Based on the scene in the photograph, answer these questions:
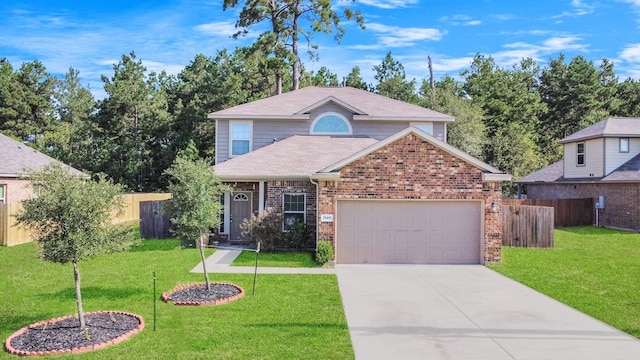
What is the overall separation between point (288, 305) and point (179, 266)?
5.67 m

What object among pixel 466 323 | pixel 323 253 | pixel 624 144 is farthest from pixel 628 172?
pixel 466 323

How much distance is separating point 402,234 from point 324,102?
27.9 ft

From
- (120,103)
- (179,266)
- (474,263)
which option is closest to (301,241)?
(179,266)

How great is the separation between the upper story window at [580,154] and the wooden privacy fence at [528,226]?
11.7 metres

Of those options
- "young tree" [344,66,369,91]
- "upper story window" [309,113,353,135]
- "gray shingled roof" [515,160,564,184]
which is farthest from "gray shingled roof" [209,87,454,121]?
"young tree" [344,66,369,91]

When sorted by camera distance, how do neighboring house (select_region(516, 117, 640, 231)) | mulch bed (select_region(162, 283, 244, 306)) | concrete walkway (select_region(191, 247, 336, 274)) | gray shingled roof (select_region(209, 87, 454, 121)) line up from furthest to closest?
neighboring house (select_region(516, 117, 640, 231)), gray shingled roof (select_region(209, 87, 454, 121)), concrete walkway (select_region(191, 247, 336, 274)), mulch bed (select_region(162, 283, 244, 306))

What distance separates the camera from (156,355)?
24.2ft

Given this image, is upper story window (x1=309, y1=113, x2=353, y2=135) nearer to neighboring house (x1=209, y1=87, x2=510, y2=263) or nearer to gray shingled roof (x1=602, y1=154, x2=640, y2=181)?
neighboring house (x1=209, y1=87, x2=510, y2=263)

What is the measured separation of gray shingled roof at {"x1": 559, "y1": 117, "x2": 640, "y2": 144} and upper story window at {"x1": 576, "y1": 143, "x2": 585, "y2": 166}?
0.58m

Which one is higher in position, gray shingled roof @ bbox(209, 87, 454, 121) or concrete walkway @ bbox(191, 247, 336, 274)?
gray shingled roof @ bbox(209, 87, 454, 121)

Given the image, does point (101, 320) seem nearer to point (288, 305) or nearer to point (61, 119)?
point (288, 305)

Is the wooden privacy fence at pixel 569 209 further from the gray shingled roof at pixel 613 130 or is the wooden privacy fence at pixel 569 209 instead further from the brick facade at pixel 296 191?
the brick facade at pixel 296 191

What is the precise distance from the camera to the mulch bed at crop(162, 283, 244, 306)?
1036cm

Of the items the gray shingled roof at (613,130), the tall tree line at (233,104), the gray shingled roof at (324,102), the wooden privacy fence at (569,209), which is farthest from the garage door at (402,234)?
the tall tree line at (233,104)
